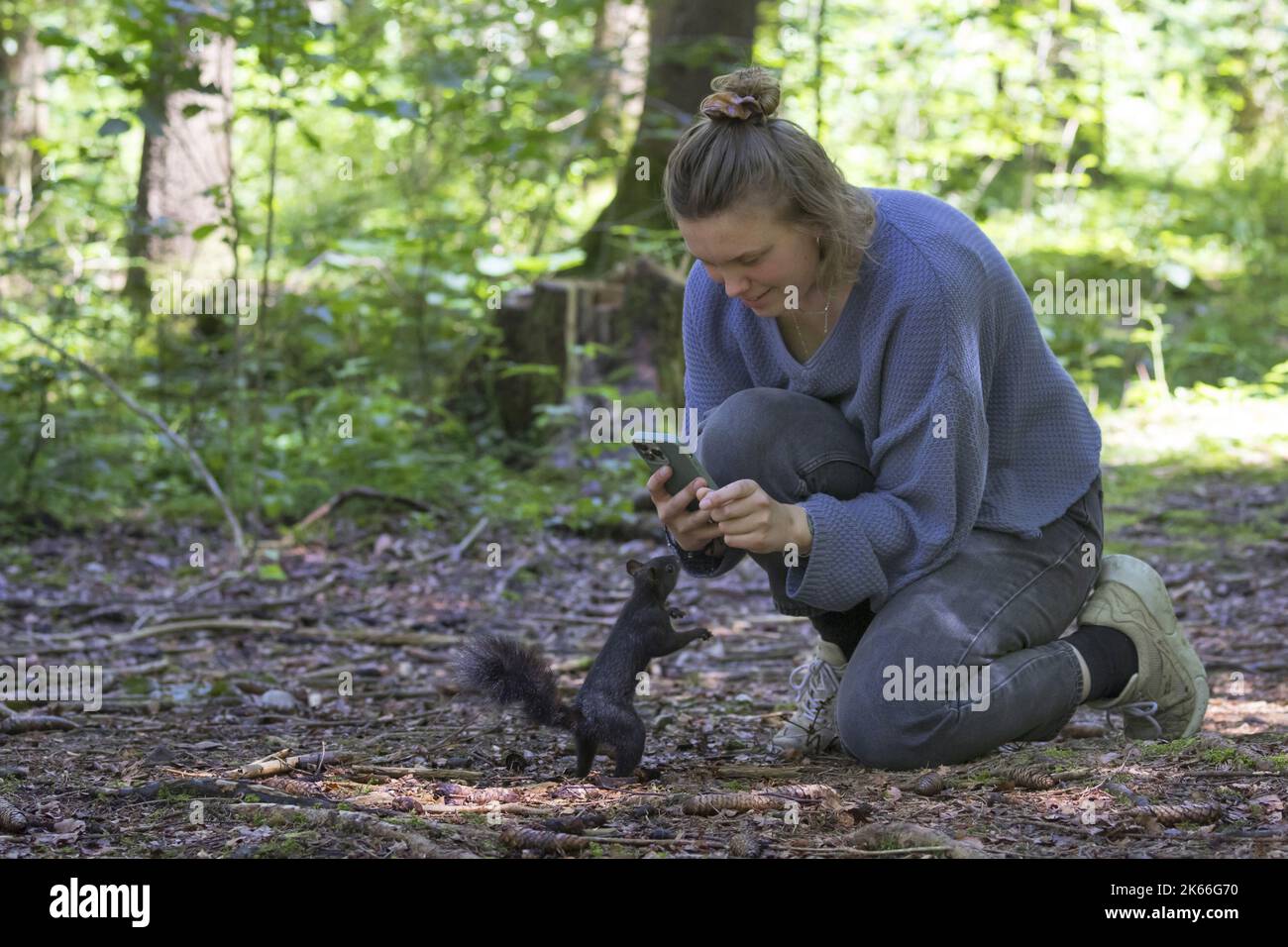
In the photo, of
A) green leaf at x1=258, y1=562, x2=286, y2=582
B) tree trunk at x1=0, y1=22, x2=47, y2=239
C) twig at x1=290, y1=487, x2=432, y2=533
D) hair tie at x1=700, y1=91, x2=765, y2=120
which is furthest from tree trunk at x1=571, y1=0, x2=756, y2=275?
tree trunk at x1=0, y1=22, x2=47, y2=239

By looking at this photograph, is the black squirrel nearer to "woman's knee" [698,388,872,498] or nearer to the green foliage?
"woman's knee" [698,388,872,498]

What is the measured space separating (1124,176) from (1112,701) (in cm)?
1096

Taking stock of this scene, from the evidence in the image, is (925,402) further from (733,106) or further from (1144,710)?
(1144,710)

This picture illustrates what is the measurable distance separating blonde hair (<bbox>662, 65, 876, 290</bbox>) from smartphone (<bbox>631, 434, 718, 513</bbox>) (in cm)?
50

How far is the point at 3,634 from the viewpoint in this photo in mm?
4570

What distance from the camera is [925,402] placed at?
2.81m

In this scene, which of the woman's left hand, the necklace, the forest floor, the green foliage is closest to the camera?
the forest floor

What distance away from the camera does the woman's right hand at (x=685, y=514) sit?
2828mm

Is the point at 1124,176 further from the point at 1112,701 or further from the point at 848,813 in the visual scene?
the point at 848,813

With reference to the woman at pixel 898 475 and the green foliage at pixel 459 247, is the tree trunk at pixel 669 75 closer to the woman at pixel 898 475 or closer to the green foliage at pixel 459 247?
the green foliage at pixel 459 247

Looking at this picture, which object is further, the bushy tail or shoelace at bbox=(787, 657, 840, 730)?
shoelace at bbox=(787, 657, 840, 730)

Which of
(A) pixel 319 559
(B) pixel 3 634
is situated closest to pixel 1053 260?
(A) pixel 319 559

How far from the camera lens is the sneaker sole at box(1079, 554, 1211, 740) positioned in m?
3.12

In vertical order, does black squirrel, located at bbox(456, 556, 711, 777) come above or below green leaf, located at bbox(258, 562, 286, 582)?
below
